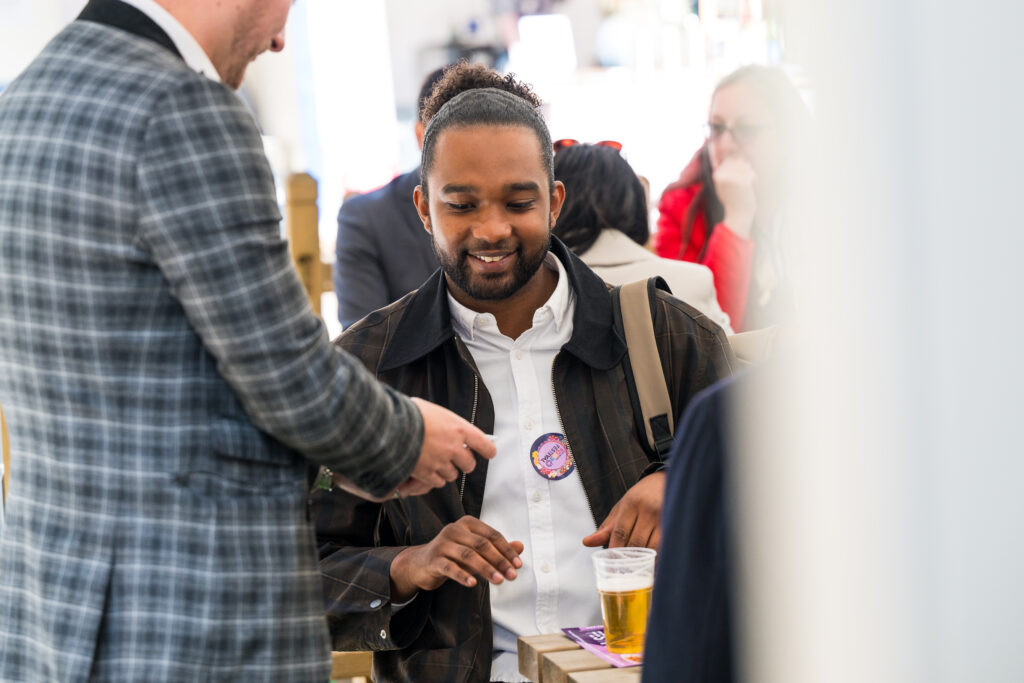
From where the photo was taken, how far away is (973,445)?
49 cm

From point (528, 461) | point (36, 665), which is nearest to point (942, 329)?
point (36, 665)

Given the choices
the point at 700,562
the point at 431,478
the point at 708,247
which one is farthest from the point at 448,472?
the point at 708,247

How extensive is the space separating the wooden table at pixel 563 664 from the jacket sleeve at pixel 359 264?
1.74m

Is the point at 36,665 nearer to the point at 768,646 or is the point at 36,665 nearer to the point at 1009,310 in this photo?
the point at 768,646

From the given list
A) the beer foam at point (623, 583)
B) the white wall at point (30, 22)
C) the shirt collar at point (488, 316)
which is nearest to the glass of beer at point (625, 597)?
the beer foam at point (623, 583)

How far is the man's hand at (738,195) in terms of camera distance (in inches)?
125

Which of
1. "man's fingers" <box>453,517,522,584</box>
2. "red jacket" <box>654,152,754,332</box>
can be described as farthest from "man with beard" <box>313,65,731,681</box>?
"red jacket" <box>654,152,754,332</box>

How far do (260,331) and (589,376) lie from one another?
33.4 inches

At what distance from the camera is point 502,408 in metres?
1.83

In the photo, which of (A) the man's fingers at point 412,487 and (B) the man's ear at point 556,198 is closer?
(A) the man's fingers at point 412,487

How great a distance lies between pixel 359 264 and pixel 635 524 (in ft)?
5.59

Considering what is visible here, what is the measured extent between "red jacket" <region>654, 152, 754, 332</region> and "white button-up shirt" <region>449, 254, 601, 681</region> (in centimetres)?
136

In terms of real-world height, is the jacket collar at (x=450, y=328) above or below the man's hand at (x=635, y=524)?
above

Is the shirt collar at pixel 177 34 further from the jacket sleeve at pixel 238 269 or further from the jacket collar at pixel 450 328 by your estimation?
the jacket collar at pixel 450 328
